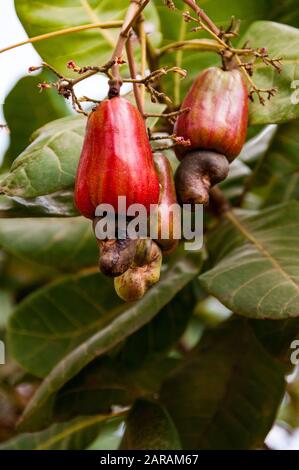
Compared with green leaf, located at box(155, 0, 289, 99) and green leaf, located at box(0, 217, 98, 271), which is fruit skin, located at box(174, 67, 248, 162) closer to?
green leaf, located at box(155, 0, 289, 99)

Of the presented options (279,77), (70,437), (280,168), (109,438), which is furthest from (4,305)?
(279,77)

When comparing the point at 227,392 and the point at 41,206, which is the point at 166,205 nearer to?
the point at 41,206

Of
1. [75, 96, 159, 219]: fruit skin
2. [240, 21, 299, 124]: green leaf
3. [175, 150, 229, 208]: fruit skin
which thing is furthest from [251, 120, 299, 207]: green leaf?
[75, 96, 159, 219]: fruit skin

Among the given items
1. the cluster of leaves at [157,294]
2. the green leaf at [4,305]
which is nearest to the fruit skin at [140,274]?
the cluster of leaves at [157,294]

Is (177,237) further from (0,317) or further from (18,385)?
(0,317)

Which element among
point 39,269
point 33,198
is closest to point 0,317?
point 39,269

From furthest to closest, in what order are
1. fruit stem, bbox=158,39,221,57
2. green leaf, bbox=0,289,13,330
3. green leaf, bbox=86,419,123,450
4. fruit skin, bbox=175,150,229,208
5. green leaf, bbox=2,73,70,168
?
1. green leaf, bbox=0,289,13,330
2. green leaf, bbox=86,419,123,450
3. green leaf, bbox=2,73,70,168
4. fruit stem, bbox=158,39,221,57
5. fruit skin, bbox=175,150,229,208

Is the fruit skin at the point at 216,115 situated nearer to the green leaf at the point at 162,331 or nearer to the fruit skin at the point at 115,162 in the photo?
the fruit skin at the point at 115,162
